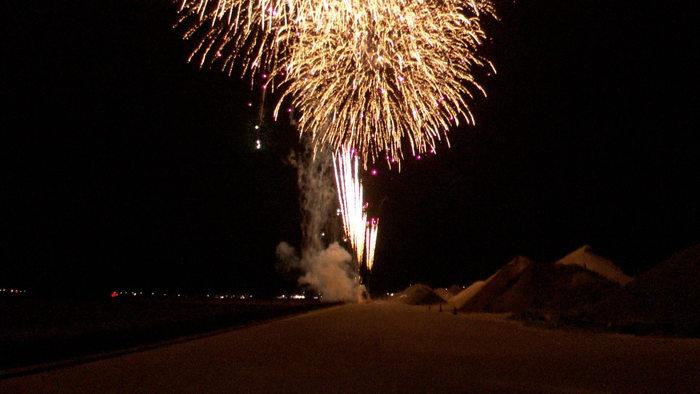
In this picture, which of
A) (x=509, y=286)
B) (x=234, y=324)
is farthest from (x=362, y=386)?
(x=509, y=286)

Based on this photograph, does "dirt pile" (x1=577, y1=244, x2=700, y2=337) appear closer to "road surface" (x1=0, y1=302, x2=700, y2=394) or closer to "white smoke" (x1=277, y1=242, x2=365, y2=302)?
"road surface" (x1=0, y1=302, x2=700, y2=394)

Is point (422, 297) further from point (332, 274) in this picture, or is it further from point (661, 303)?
point (661, 303)

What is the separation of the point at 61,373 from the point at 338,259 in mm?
67642

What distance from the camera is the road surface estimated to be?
770cm

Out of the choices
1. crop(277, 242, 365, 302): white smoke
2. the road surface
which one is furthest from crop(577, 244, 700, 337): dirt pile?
crop(277, 242, 365, 302): white smoke

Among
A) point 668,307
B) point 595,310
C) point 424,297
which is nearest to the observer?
point 668,307

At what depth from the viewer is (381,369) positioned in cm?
934

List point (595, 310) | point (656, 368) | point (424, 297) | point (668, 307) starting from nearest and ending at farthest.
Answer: point (656, 368), point (668, 307), point (595, 310), point (424, 297)

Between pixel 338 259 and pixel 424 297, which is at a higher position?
pixel 338 259

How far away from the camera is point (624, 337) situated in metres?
17.8

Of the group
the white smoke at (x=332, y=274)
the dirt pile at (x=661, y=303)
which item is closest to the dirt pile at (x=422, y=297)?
the white smoke at (x=332, y=274)

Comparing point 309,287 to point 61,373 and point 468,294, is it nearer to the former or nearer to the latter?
point 468,294

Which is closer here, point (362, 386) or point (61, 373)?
point (362, 386)

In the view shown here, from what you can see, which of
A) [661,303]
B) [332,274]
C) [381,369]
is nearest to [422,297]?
[332,274]
